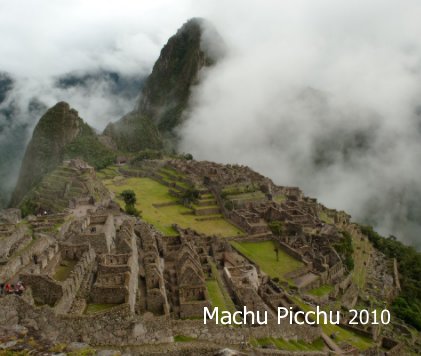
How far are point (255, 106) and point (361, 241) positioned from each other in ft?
481

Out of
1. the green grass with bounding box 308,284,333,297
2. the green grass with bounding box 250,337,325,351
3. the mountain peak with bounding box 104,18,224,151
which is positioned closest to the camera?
the green grass with bounding box 250,337,325,351

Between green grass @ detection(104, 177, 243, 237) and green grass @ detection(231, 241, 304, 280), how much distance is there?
2833 mm

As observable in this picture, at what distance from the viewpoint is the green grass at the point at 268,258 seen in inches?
1430

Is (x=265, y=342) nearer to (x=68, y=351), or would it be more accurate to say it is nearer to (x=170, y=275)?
(x=170, y=275)

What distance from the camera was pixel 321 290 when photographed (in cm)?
3522

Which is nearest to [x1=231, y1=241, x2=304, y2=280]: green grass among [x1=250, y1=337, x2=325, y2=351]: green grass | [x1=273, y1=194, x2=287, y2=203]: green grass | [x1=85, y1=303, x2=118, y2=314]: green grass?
[x1=250, y1=337, x2=325, y2=351]: green grass

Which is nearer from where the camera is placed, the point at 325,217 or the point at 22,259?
Result: the point at 22,259

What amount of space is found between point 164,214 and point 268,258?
14.6m

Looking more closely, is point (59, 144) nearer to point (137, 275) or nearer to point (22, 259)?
point (137, 275)

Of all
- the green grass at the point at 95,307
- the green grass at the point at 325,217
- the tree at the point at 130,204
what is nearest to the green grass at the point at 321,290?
the tree at the point at 130,204

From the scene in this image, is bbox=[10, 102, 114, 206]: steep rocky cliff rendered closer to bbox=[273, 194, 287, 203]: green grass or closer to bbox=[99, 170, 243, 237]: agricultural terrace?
bbox=[99, 170, 243, 237]: agricultural terrace

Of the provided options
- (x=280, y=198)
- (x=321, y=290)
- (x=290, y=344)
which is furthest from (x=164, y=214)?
(x=290, y=344)

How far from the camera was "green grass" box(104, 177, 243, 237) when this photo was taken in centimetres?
4391

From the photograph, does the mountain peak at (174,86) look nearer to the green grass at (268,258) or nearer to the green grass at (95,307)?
the green grass at (268,258)
